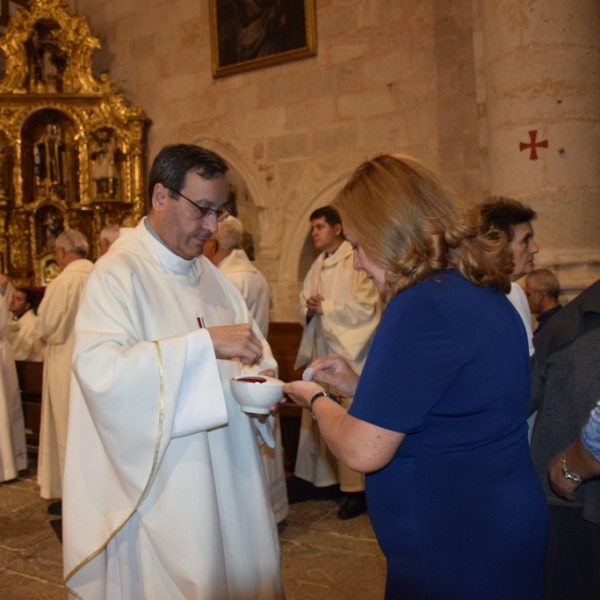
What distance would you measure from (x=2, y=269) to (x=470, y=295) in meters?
8.21

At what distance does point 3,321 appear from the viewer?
5.47 m

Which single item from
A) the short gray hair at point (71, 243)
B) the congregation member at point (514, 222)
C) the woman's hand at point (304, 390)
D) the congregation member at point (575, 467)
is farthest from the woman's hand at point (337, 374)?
the short gray hair at point (71, 243)

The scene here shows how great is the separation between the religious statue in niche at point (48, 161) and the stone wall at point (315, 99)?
3.55 ft

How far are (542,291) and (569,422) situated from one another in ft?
6.86

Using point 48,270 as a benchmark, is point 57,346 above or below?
below

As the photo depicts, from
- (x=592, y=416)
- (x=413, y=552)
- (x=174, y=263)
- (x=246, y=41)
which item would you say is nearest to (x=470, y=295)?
(x=592, y=416)

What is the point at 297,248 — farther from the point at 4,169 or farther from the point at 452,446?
the point at 452,446

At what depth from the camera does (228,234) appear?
472 cm

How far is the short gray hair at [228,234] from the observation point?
15.4 ft

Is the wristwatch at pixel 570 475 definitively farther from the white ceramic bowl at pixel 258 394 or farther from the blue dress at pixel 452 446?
the white ceramic bowl at pixel 258 394

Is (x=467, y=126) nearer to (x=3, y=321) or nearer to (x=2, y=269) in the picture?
(x=3, y=321)

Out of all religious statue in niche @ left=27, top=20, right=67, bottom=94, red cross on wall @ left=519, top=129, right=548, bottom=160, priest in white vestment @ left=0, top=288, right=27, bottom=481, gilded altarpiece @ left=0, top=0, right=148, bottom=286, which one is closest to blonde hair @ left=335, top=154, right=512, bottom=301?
red cross on wall @ left=519, top=129, right=548, bottom=160

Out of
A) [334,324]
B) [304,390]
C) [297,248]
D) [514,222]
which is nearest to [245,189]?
[297,248]

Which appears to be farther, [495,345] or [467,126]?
[467,126]
